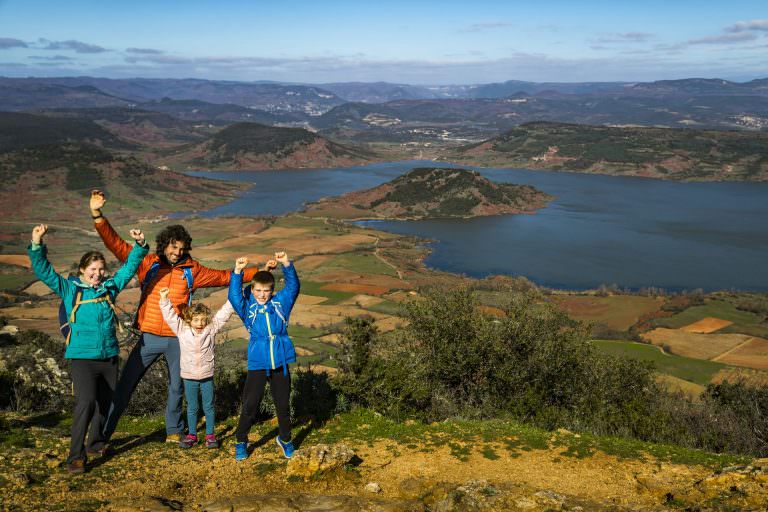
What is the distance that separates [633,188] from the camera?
161 metres

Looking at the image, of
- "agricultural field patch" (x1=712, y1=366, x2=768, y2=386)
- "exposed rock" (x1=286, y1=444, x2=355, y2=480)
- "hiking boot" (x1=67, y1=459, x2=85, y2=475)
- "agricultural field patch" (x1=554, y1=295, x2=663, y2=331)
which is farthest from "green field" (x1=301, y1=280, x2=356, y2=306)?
"hiking boot" (x1=67, y1=459, x2=85, y2=475)

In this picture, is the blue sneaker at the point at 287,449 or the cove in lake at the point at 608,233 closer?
the blue sneaker at the point at 287,449

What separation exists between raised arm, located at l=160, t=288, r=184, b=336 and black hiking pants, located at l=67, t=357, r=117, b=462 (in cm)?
80

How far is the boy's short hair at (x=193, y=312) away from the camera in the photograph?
24.2ft

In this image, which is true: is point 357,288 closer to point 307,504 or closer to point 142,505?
point 307,504

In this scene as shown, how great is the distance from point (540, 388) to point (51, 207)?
125763 mm

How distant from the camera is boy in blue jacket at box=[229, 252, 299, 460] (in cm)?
711

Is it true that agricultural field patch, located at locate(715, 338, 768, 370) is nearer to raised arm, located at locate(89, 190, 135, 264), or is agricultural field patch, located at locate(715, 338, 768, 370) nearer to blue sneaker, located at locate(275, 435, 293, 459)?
blue sneaker, located at locate(275, 435, 293, 459)

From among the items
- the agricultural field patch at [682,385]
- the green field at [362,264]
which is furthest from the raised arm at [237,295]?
the green field at [362,264]

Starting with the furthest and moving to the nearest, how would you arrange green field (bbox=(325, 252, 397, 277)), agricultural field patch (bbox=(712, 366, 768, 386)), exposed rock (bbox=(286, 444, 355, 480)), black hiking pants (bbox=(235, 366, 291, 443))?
green field (bbox=(325, 252, 397, 277))
agricultural field patch (bbox=(712, 366, 768, 386))
black hiking pants (bbox=(235, 366, 291, 443))
exposed rock (bbox=(286, 444, 355, 480))

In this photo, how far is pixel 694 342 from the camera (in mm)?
46219

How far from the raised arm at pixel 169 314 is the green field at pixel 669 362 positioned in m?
33.8

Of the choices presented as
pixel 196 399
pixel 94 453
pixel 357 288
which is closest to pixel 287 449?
pixel 196 399

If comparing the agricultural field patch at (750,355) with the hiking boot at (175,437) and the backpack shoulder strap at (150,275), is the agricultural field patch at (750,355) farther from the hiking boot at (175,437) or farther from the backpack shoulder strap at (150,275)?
the backpack shoulder strap at (150,275)
